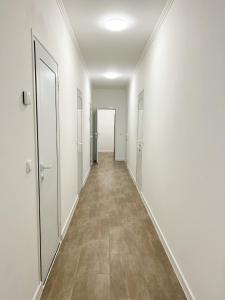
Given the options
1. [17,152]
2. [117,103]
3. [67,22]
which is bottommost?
[17,152]

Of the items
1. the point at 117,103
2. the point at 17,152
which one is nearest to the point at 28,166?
the point at 17,152

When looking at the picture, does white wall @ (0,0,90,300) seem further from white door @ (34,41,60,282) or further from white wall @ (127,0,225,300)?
white wall @ (127,0,225,300)

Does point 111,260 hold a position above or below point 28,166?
below

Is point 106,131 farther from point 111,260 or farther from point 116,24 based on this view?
point 111,260

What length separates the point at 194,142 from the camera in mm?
1787

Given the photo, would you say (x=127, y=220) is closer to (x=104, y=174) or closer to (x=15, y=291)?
(x=15, y=291)

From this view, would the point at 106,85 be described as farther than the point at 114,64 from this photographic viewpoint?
Yes

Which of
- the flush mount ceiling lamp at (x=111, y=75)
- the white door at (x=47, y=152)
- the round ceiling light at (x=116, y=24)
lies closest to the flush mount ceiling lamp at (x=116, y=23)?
the round ceiling light at (x=116, y=24)

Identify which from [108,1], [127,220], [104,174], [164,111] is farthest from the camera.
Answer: [104,174]

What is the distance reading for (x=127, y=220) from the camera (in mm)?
3451

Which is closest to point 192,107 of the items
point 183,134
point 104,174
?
point 183,134

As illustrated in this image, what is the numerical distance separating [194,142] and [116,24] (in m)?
2.23

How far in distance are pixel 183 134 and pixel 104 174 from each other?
4.63m

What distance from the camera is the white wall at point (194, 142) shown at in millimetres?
1410
